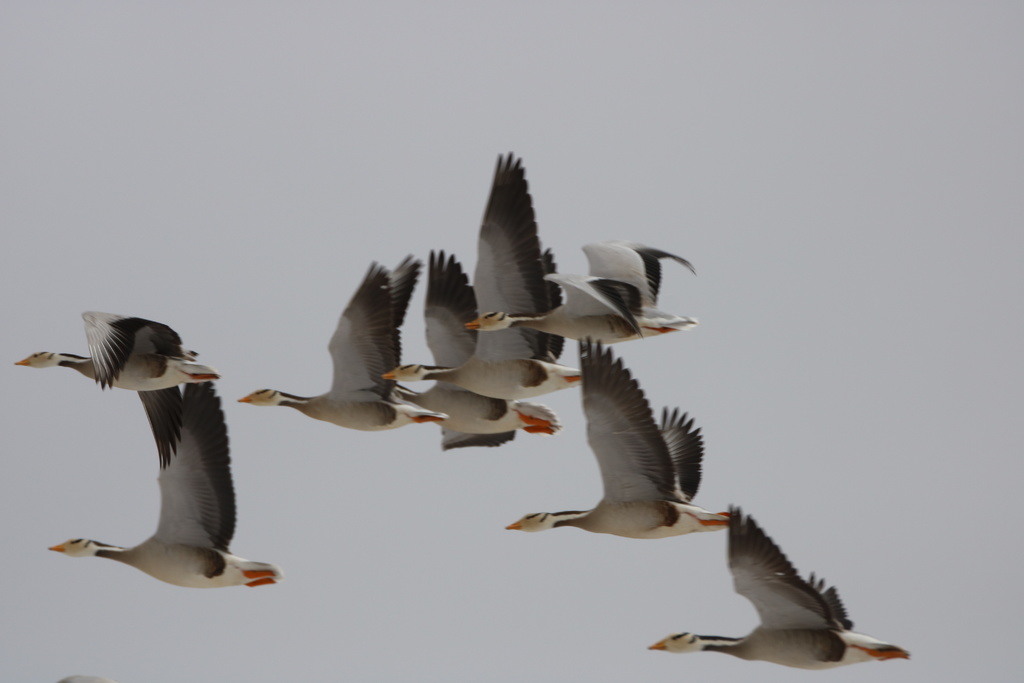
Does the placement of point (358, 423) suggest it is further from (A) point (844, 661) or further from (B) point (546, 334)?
(A) point (844, 661)

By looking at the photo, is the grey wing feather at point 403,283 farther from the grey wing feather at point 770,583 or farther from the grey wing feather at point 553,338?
the grey wing feather at point 770,583

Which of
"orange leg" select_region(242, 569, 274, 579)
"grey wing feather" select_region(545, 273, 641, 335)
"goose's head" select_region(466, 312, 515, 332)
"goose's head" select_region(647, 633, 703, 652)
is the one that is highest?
"grey wing feather" select_region(545, 273, 641, 335)

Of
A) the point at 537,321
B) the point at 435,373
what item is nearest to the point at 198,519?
the point at 435,373

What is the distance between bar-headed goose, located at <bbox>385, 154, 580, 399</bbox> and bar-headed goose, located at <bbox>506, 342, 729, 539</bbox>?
5.18 feet

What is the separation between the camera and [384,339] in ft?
43.1

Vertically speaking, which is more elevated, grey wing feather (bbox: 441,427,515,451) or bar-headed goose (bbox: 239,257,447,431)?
bar-headed goose (bbox: 239,257,447,431)

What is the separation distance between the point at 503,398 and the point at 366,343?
4.63 ft

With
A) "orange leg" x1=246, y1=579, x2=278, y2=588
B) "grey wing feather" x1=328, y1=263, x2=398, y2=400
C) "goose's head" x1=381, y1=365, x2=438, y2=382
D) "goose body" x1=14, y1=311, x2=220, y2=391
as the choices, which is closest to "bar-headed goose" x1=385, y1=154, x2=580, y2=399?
"goose's head" x1=381, y1=365, x2=438, y2=382

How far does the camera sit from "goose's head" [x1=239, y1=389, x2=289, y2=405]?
44.5ft

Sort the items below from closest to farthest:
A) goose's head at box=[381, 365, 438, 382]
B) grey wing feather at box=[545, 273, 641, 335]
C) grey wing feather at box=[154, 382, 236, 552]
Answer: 1. grey wing feather at box=[545, 273, 641, 335]
2. grey wing feather at box=[154, 382, 236, 552]
3. goose's head at box=[381, 365, 438, 382]

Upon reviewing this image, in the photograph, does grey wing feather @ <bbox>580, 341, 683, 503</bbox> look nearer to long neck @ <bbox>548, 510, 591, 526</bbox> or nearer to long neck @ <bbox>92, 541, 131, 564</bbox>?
long neck @ <bbox>548, 510, 591, 526</bbox>

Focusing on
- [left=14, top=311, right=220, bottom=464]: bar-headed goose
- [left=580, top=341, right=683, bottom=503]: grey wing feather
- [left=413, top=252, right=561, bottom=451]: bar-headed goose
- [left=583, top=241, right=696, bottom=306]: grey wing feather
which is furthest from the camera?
[left=413, top=252, right=561, bottom=451]: bar-headed goose

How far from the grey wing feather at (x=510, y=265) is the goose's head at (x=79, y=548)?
3.83 m

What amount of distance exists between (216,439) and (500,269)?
3096 millimetres
